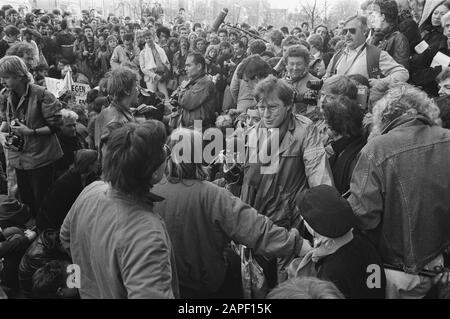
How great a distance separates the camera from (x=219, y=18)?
8.69 m

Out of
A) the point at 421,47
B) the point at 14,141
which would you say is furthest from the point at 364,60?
the point at 14,141

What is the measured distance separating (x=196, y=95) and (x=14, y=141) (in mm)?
2193

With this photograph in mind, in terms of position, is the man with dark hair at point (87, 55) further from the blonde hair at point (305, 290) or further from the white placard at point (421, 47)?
the blonde hair at point (305, 290)

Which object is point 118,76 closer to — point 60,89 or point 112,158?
point 112,158

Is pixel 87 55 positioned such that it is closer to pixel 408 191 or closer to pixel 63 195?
pixel 63 195

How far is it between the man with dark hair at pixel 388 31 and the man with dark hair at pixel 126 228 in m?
3.50

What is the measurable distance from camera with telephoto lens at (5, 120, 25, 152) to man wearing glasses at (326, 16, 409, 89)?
10.5 ft

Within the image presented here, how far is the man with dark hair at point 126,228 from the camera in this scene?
1705 mm

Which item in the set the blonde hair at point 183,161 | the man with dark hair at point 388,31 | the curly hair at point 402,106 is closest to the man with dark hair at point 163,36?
the man with dark hair at point 388,31

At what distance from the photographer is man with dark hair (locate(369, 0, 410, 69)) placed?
15.3 feet

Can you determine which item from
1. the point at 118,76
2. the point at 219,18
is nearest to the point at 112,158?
the point at 118,76

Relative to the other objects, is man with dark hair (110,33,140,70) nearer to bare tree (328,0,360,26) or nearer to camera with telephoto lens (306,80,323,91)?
camera with telephoto lens (306,80,323,91)

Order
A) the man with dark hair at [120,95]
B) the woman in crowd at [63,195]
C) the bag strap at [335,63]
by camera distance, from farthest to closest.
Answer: the bag strap at [335,63], the man with dark hair at [120,95], the woman in crowd at [63,195]

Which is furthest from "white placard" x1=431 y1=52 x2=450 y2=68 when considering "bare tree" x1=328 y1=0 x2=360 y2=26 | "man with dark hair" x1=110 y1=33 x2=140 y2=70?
"bare tree" x1=328 y1=0 x2=360 y2=26
